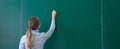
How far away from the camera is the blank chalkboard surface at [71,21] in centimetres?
309

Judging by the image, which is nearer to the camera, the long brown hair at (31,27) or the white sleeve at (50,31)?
the long brown hair at (31,27)

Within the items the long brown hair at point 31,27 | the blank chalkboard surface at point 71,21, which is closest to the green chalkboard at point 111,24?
the blank chalkboard surface at point 71,21

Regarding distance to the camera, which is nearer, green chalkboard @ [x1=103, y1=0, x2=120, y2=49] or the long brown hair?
the long brown hair

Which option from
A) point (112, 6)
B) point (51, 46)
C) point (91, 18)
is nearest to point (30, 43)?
point (51, 46)

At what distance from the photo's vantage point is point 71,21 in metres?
3.15

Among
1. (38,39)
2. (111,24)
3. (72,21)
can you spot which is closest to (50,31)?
(38,39)

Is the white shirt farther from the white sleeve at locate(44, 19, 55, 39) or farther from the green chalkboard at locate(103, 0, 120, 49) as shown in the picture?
the green chalkboard at locate(103, 0, 120, 49)

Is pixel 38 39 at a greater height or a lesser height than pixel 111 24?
lesser

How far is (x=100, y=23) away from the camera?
3.11 meters

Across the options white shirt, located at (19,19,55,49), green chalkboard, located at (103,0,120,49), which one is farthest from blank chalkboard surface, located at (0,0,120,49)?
white shirt, located at (19,19,55,49)

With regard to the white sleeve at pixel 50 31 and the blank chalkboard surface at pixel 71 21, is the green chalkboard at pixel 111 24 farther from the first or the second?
the white sleeve at pixel 50 31

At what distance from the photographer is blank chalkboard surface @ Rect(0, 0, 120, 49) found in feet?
10.1

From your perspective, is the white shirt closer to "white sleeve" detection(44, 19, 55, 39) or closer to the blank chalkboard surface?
"white sleeve" detection(44, 19, 55, 39)

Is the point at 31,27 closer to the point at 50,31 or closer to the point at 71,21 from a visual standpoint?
the point at 50,31
